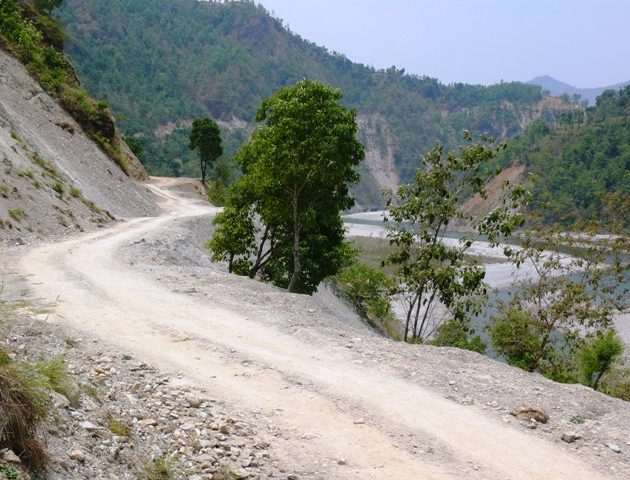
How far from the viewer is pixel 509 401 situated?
1073cm

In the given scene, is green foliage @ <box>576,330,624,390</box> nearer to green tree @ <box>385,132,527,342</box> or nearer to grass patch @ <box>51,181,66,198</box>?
green tree @ <box>385,132,527,342</box>

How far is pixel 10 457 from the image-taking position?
4.99 meters

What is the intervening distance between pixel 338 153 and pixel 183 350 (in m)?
12.9

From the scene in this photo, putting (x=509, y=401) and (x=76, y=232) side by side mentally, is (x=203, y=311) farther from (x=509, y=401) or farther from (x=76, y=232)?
(x=76, y=232)

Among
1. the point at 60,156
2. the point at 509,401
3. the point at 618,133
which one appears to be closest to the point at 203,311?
the point at 509,401

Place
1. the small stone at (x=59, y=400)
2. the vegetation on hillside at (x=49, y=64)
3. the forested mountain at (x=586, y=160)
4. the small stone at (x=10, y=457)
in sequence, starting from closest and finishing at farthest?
the small stone at (x=10, y=457), the small stone at (x=59, y=400), the vegetation on hillside at (x=49, y=64), the forested mountain at (x=586, y=160)

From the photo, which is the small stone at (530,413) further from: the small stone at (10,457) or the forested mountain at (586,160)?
the forested mountain at (586,160)

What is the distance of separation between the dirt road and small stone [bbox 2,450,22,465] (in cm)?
364

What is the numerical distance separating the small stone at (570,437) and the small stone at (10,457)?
8516mm

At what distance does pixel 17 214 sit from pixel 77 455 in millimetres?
20865

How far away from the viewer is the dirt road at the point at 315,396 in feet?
26.2

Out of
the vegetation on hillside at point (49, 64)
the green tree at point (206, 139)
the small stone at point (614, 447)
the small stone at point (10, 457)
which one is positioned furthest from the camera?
the green tree at point (206, 139)

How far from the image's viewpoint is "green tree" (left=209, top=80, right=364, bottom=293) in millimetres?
22000

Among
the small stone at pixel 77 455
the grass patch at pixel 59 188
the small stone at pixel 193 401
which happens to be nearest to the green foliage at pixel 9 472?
the small stone at pixel 77 455
